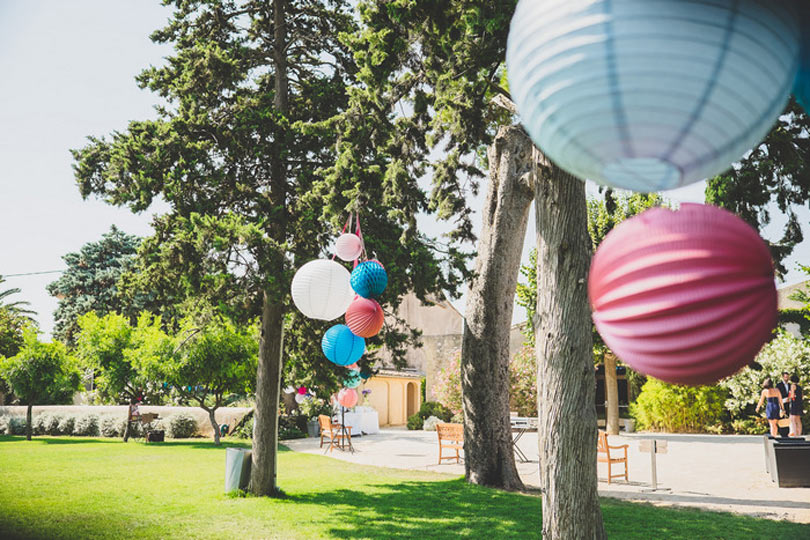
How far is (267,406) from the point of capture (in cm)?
1045

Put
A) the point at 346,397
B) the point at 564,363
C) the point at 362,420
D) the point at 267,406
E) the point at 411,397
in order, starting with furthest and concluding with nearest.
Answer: the point at 411,397 < the point at 362,420 < the point at 346,397 < the point at 267,406 < the point at 564,363

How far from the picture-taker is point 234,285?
1020 centimetres

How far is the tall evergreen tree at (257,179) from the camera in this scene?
31.0 feet

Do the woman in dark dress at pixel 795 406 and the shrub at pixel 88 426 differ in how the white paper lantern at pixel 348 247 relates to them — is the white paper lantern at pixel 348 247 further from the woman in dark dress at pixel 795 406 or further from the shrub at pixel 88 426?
the shrub at pixel 88 426

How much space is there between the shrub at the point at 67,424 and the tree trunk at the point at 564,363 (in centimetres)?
2833

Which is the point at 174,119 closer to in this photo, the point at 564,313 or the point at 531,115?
the point at 564,313

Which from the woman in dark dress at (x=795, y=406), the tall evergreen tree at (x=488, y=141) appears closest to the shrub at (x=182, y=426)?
the tall evergreen tree at (x=488, y=141)

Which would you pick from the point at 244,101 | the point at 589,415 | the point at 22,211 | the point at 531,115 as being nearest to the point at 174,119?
the point at 244,101

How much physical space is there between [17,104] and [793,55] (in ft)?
46.9

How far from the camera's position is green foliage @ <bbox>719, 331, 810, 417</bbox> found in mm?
19453

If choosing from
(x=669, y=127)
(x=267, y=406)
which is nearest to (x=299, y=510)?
(x=267, y=406)

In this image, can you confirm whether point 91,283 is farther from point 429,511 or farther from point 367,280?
point 367,280

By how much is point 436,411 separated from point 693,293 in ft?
98.2

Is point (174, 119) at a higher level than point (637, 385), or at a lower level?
higher
